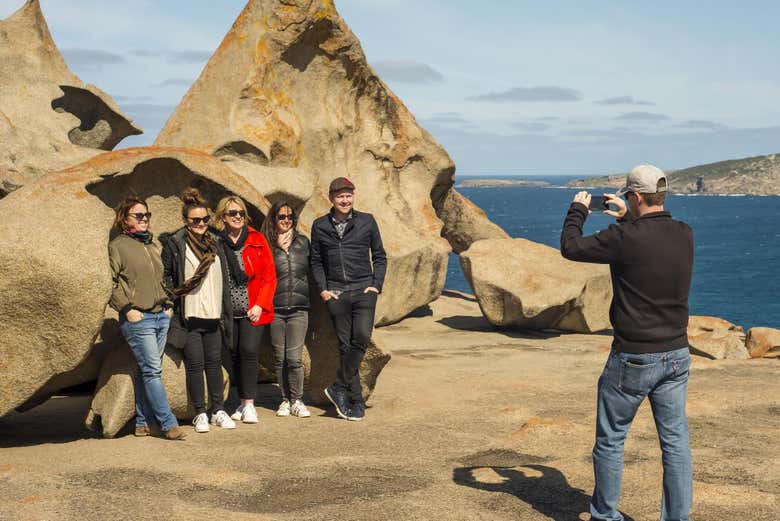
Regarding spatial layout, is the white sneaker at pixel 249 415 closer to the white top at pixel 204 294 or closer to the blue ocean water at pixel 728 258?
the white top at pixel 204 294

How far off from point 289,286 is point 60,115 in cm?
821

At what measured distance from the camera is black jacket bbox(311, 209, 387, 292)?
9055 millimetres

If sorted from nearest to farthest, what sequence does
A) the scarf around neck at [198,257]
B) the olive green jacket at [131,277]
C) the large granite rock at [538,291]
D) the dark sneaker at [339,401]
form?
the olive green jacket at [131,277] < the scarf around neck at [198,257] < the dark sneaker at [339,401] < the large granite rock at [538,291]

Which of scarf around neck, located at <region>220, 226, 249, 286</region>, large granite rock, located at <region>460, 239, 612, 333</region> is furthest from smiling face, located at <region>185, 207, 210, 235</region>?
large granite rock, located at <region>460, 239, 612, 333</region>

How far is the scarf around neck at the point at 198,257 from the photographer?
8180 mm

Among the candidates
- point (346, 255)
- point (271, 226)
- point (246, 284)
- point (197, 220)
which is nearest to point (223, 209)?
point (197, 220)

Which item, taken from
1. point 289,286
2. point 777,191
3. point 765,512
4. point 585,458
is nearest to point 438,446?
point 585,458

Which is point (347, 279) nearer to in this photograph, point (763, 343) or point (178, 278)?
point (178, 278)

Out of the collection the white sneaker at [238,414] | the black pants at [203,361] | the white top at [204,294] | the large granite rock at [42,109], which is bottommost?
the white sneaker at [238,414]

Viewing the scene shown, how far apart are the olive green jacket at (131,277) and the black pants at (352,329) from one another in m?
1.90

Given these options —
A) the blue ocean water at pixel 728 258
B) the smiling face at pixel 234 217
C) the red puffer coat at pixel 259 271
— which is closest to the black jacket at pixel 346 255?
the red puffer coat at pixel 259 271

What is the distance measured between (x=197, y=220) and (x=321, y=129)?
913cm

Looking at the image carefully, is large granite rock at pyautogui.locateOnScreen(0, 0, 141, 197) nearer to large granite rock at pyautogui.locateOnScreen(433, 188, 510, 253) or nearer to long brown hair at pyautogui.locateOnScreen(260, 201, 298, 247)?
long brown hair at pyautogui.locateOnScreen(260, 201, 298, 247)

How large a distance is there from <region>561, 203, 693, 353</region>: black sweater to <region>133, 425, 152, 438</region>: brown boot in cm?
463
